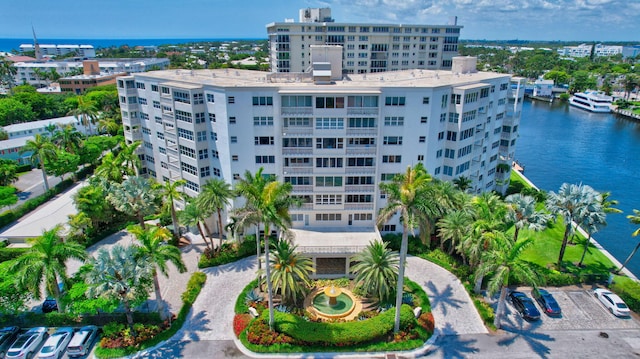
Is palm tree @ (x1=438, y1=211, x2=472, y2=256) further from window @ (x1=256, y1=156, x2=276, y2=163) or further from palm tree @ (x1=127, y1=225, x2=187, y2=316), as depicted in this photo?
palm tree @ (x1=127, y1=225, x2=187, y2=316)

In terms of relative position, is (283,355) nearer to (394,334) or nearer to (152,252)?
(394,334)

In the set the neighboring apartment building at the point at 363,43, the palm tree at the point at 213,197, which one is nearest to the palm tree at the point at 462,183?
the palm tree at the point at 213,197

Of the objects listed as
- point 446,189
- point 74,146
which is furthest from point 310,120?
point 74,146

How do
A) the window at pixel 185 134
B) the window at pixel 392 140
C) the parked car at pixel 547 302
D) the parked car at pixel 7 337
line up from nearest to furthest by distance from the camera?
the parked car at pixel 7 337
the parked car at pixel 547 302
the window at pixel 392 140
the window at pixel 185 134

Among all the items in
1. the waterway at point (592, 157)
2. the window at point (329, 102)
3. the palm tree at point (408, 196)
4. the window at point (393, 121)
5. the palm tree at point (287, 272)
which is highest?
the window at point (329, 102)

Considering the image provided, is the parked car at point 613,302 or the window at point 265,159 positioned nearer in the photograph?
the parked car at point 613,302

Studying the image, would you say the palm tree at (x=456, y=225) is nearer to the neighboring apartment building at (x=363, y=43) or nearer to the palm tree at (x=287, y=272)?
the palm tree at (x=287, y=272)

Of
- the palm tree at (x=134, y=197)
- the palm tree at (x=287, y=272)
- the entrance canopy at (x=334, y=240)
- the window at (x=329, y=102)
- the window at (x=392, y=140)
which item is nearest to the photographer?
the palm tree at (x=287, y=272)
